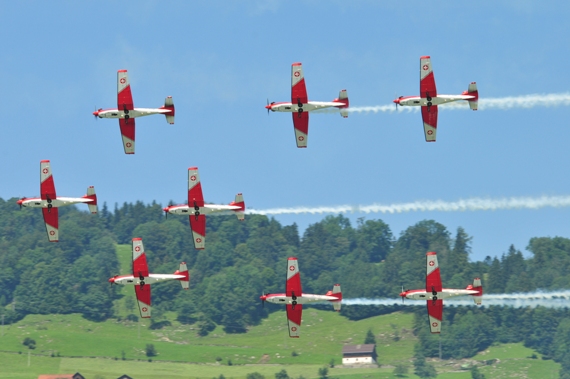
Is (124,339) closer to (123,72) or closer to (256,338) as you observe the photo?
(256,338)

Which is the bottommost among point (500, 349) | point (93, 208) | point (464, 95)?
point (500, 349)

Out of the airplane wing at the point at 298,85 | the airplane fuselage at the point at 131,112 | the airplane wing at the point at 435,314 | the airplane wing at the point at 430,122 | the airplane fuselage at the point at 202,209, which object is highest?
the airplane wing at the point at 298,85

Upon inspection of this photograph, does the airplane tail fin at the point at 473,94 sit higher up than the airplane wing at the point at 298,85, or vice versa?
the airplane wing at the point at 298,85

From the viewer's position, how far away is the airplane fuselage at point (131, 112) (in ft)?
268

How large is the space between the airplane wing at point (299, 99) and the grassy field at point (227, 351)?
253 ft

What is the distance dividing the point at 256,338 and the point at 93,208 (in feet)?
345

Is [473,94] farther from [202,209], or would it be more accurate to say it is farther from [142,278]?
[142,278]

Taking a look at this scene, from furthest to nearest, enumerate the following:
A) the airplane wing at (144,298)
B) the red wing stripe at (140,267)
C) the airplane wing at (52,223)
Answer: the airplane wing at (52,223), the airplane wing at (144,298), the red wing stripe at (140,267)

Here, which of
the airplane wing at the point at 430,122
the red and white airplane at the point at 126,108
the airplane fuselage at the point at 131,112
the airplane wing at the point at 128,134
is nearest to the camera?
the airplane wing at the point at 430,122

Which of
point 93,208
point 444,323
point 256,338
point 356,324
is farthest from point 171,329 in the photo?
point 93,208

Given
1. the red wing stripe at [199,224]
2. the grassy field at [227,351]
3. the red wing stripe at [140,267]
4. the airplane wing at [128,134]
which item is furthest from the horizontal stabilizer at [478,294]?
the grassy field at [227,351]

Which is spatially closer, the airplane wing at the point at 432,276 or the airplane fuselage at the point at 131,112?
the airplane wing at the point at 432,276

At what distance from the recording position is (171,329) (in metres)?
196

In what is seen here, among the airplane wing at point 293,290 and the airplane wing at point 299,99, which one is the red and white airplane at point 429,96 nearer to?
the airplane wing at point 299,99
